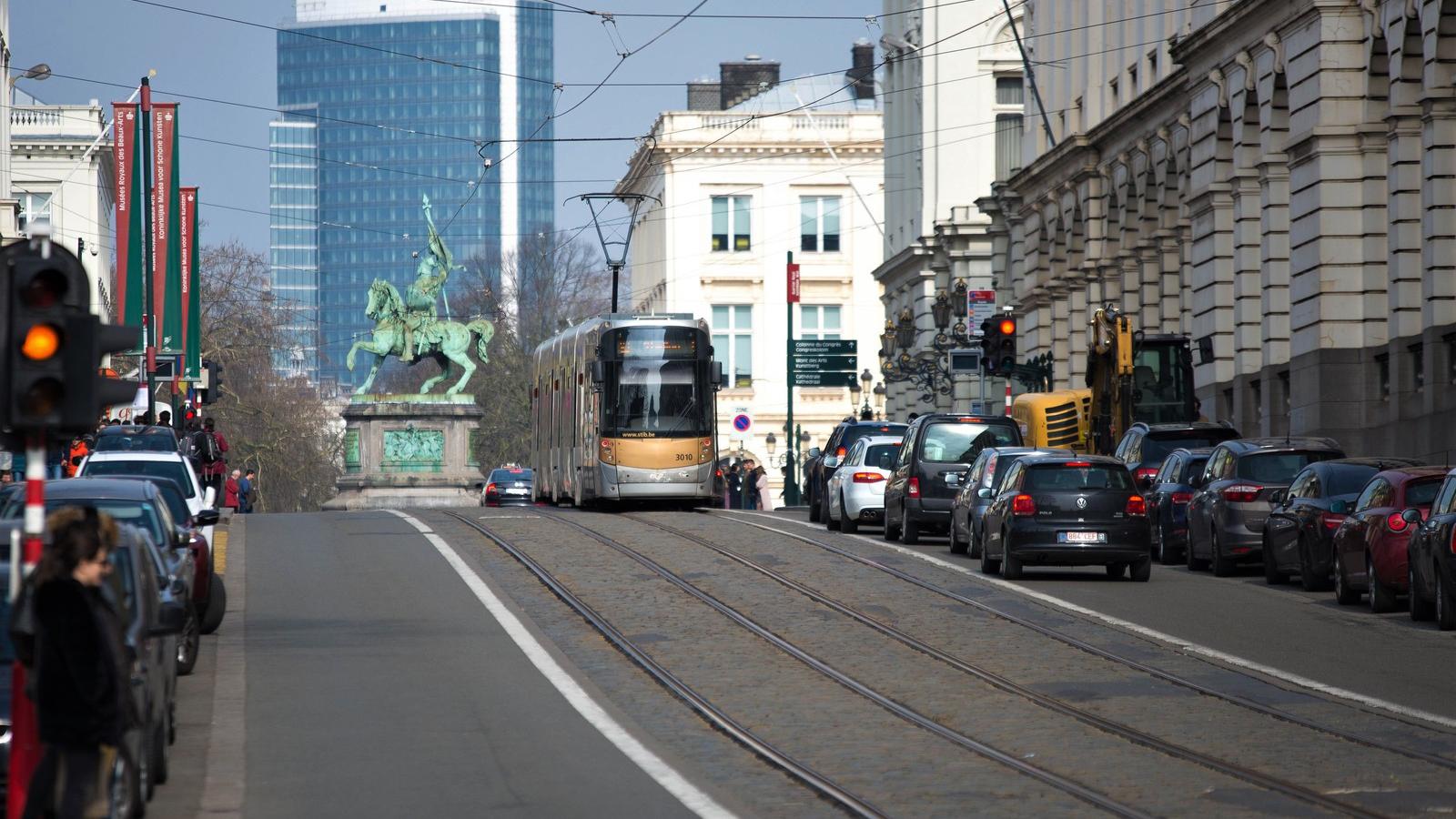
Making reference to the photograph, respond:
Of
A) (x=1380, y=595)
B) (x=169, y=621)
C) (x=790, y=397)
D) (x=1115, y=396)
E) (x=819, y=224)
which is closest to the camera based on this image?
(x=169, y=621)

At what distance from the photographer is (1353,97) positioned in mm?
41781

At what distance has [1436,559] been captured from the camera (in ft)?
72.4

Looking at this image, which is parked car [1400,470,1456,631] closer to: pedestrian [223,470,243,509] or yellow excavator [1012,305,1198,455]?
yellow excavator [1012,305,1198,455]

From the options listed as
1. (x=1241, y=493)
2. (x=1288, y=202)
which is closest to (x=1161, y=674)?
(x=1241, y=493)

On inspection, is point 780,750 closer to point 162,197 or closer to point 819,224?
point 162,197

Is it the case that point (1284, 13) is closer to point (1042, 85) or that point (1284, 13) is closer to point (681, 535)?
point (681, 535)

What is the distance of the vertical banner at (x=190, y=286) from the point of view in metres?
58.2

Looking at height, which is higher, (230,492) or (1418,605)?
(230,492)

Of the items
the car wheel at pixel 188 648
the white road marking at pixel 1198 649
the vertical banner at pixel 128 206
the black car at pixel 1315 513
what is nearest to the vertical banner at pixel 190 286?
the vertical banner at pixel 128 206

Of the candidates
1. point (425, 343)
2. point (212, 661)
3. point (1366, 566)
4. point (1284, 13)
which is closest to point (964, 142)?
point (425, 343)

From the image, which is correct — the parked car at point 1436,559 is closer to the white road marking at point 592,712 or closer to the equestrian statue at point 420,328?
the white road marking at point 592,712

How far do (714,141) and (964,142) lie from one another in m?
27.9

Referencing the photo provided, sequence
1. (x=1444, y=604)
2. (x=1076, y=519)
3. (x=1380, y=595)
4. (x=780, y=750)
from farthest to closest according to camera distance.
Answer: (x=1076, y=519) < (x=1380, y=595) < (x=1444, y=604) < (x=780, y=750)

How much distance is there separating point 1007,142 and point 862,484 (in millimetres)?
45216
